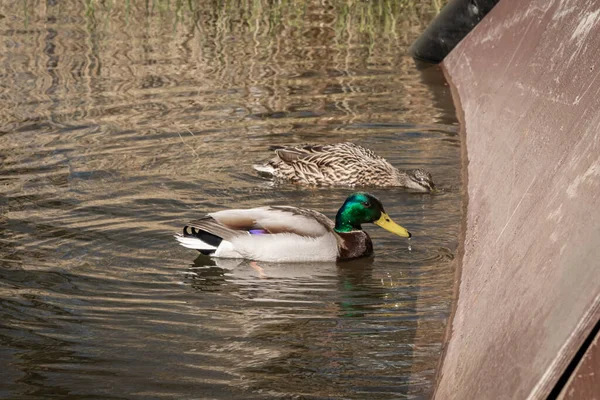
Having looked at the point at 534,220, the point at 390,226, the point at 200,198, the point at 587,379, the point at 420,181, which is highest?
the point at 587,379

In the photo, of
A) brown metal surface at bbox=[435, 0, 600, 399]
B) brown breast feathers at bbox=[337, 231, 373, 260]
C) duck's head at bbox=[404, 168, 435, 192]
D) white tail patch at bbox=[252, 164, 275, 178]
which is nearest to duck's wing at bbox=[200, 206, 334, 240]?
brown breast feathers at bbox=[337, 231, 373, 260]

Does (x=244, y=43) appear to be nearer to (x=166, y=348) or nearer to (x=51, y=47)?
(x=51, y=47)

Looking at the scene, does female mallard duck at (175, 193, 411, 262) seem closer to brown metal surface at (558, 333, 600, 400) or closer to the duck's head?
the duck's head

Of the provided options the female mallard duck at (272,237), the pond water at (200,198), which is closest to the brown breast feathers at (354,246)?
the female mallard duck at (272,237)

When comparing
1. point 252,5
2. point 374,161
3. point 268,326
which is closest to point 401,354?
point 268,326

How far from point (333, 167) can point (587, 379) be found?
7.06 meters

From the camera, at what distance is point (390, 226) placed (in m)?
8.34

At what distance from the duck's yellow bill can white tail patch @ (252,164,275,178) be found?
1743mm

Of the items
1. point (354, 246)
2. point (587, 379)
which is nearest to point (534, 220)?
point (587, 379)

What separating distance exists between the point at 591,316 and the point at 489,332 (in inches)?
36.4

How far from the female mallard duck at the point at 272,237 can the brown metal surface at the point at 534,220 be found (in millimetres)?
1027

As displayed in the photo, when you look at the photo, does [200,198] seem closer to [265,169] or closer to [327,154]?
[265,169]

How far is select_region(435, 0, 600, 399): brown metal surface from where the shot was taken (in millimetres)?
3590

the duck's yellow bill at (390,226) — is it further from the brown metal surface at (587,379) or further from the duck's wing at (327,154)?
the brown metal surface at (587,379)
